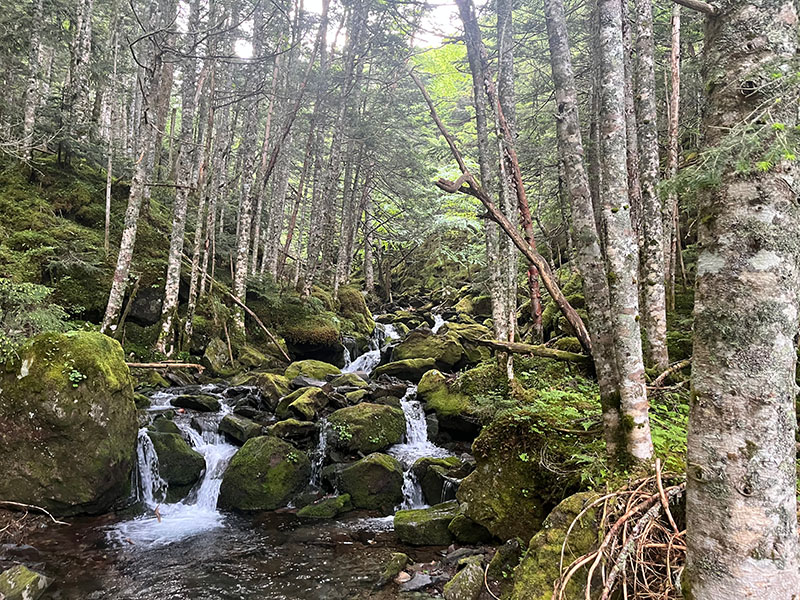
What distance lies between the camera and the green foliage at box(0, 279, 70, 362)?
6.55m

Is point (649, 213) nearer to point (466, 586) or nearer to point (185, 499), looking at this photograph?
point (466, 586)

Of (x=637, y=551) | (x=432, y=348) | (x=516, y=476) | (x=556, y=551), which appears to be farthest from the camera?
(x=432, y=348)

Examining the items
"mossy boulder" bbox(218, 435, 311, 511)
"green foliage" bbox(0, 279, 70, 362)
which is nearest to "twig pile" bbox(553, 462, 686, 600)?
"mossy boulder" bbox(218, 435, 311, 511)

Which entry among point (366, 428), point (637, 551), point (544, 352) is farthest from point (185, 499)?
point (637, 551)

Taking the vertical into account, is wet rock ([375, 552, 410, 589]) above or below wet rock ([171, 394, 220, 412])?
below

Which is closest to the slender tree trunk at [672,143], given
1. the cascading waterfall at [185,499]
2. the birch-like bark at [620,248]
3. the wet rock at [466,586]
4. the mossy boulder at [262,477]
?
the birch-like bark at [620,248]

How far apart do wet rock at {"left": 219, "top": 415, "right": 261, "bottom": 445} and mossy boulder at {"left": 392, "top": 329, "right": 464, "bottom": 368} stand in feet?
20.5

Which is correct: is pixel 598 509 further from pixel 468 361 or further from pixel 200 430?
pixel 468 361

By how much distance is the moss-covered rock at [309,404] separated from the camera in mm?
9875

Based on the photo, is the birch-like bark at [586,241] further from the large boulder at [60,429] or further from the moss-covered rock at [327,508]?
the large boulder at [60,429]

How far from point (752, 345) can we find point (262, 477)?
25.4ft

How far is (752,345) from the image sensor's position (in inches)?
77.5

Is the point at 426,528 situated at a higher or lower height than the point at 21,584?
lower

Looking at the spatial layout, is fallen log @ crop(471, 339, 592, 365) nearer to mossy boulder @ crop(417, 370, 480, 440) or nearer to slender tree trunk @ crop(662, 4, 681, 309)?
mossy boulder @ crop(417, 370, 480, 440)
